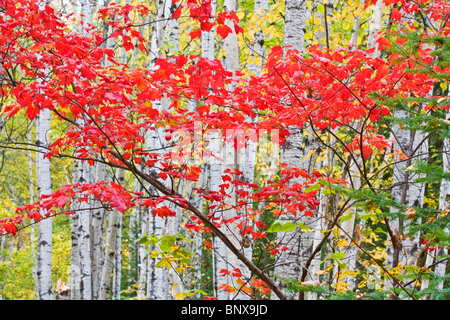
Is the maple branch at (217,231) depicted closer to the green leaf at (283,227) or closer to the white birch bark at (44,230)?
the green leaf at (283,227)

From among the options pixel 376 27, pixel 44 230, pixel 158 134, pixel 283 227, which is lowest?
pixel 44 230

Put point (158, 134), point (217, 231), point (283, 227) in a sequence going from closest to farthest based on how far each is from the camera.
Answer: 1. point (283, 227)
2. point (217, 231)
3. point (158, 134)

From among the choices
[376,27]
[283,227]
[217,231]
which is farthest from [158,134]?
[376,27]

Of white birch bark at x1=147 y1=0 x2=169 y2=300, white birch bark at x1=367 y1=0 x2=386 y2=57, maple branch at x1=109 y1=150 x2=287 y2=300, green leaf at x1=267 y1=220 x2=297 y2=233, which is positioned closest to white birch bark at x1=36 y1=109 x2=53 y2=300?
white birch bark at x1=147 y1=0 x2=169 y2=300

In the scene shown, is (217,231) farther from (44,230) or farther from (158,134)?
(44,230)

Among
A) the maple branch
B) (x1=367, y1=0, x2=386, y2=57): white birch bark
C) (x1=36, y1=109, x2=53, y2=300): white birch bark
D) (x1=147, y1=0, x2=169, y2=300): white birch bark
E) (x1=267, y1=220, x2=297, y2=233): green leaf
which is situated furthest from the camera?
(x1=36, y1=109, x2=53, y2=300): white birch bark

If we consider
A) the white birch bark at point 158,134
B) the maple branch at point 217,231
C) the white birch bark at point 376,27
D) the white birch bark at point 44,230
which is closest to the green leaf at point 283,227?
the maple branch at point 217,231

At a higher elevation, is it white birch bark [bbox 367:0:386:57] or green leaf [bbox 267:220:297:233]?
white birch bark [bbox 367:0:386:57]

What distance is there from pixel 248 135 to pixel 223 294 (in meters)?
1.90

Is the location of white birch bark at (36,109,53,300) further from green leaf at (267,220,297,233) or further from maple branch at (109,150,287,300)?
green leaf at (267,220,297,233)

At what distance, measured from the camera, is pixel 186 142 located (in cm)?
341
